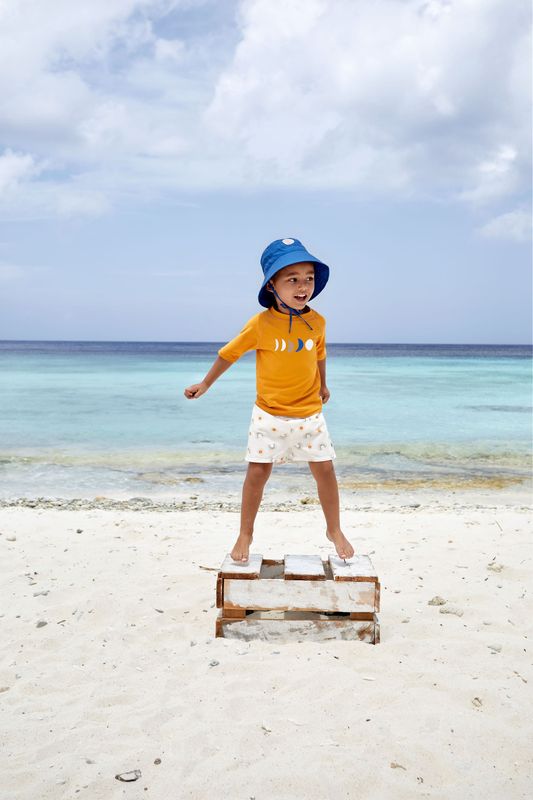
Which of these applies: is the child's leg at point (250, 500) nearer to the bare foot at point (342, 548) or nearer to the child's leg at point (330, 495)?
the child's leg at point (330, 495)

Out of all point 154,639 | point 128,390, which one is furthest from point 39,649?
point 128,390

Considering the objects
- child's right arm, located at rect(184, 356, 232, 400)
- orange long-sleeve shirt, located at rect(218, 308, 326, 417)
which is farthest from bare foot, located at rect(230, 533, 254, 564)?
child's right arm, located at rect(184, 356, 232, 400)

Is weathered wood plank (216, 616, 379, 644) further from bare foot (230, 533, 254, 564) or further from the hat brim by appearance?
the hat brim

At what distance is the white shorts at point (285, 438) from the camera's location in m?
3.91

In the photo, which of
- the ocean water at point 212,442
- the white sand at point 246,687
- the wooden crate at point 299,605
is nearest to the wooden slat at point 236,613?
the wooden crate at point 299,605

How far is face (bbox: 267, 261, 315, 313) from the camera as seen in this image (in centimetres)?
377

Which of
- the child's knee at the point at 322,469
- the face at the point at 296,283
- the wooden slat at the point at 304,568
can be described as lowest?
the wooden slat at the point at 304,568

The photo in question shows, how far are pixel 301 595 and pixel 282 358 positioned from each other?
141 cm

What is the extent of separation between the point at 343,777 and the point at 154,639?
1.58 metres

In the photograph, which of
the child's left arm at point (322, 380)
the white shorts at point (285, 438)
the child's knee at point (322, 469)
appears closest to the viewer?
the white shorts at point (285, 438)

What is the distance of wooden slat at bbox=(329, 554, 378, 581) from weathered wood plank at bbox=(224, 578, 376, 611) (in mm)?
37

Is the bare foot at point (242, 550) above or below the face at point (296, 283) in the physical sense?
below

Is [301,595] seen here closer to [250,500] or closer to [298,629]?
[298,629]

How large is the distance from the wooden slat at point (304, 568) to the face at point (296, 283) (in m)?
1.57
